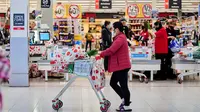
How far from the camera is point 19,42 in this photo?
323 inches

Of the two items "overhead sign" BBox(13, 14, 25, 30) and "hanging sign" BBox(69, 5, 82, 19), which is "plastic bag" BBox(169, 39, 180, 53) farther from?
"hanging sign" BBox(69, 5, 82, 19)

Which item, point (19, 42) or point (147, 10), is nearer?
point (19, 42)

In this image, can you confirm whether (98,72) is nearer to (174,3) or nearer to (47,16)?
(47,16)

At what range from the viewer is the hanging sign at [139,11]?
18.3 meters

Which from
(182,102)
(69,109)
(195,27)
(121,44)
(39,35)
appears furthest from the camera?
(195,27)

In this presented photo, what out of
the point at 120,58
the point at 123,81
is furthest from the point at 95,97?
the point at 120,58

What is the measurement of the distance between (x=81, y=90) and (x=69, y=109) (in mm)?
2072

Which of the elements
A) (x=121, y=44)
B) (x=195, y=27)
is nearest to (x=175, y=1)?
(x=195, y=27)

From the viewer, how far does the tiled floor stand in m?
6.03

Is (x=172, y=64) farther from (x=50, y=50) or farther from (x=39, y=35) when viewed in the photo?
(x=39, y=35)

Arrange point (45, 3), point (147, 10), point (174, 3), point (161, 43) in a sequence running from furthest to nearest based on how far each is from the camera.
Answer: point (174, 3)
point (147, 10)
point (45, 3)
point (161, 43)

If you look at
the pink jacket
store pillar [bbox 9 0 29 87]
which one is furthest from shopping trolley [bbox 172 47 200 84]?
the pink jacket

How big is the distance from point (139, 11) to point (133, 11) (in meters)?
0.35

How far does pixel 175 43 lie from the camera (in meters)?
10.0
